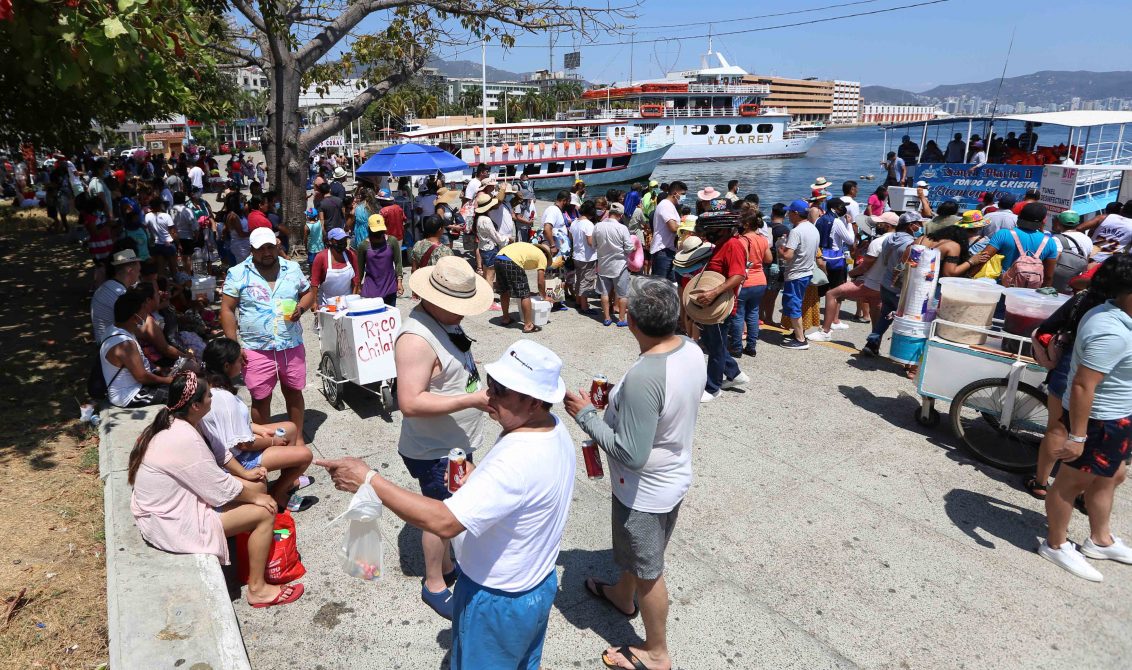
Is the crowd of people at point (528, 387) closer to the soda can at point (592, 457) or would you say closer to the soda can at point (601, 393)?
the soda can at point (592, 457)

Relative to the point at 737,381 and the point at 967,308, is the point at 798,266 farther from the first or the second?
the point at 967,308

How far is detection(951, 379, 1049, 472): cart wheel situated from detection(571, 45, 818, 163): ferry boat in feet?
155

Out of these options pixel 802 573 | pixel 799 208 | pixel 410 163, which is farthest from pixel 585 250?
pixel 802 573

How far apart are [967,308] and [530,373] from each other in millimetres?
4661

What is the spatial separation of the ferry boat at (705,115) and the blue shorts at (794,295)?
44.6 metres

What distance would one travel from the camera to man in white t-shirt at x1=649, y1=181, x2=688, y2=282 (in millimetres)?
8523

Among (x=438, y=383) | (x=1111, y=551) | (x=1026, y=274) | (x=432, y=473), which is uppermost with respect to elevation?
(x=438, y=383)

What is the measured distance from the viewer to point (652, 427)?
8.79 ft

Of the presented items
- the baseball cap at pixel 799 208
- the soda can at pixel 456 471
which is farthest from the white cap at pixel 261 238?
the baseball cap at pixel 799 208

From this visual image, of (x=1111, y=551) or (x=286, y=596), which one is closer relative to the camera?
(x=286, y=596)

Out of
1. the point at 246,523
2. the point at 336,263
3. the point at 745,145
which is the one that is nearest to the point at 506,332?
the point at 336,263

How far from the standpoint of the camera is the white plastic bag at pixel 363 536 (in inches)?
86.4

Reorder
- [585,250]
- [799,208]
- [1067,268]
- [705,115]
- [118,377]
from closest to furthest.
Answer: [118,377] → [1067,268] → [799,208] → [585,250] → [705,115]

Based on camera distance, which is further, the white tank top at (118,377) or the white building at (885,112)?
the white building at (885,112)
